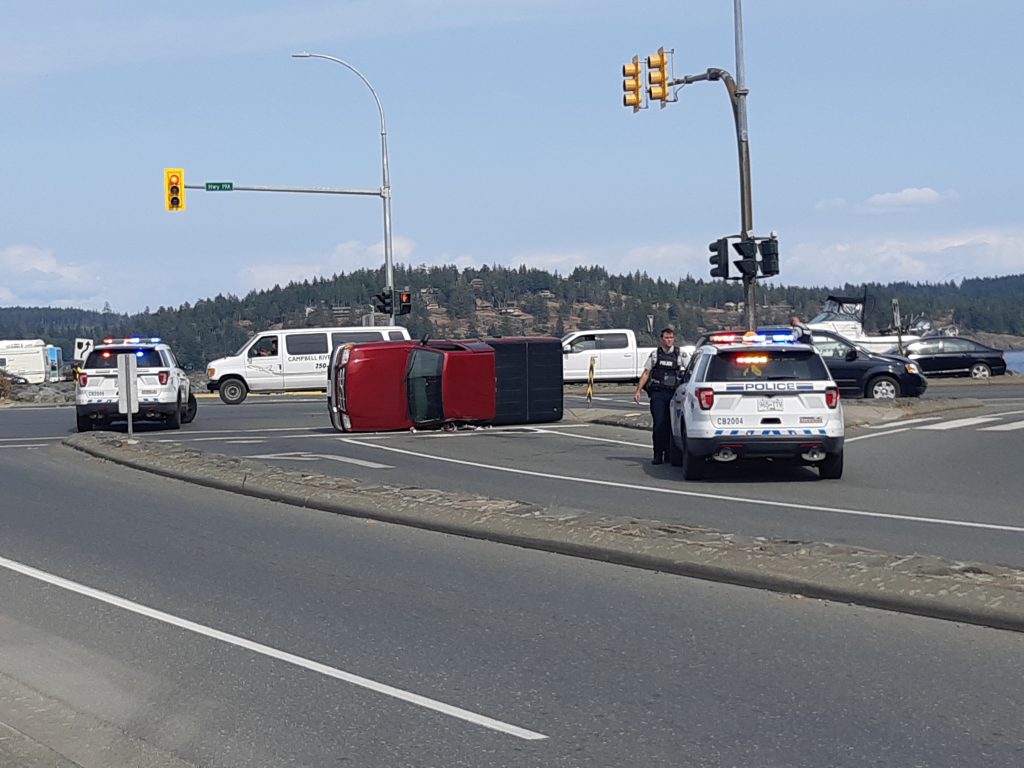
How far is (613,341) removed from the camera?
1735 inches

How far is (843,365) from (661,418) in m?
14.1

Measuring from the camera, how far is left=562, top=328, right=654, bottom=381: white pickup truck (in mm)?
43438

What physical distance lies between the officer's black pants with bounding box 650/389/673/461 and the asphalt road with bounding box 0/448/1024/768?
24.4 feet

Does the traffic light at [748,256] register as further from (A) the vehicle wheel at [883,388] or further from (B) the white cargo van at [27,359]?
(B) the white cargo van at [27,359]

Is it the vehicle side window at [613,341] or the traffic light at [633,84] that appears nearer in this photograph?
the traffic light at [633,84]

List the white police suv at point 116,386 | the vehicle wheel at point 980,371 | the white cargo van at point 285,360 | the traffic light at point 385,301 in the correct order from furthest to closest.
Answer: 1. the vehicle wheel at point 980,371
2. the traffic light at point 385,301
3. the white cargo van at point 285,360
4. the white police suv at point 116,386

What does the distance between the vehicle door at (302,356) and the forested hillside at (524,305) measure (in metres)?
61.2

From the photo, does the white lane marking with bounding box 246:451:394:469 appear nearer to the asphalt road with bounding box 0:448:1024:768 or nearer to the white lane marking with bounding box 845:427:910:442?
the asphalt road with bounding box 0:448:1024:768

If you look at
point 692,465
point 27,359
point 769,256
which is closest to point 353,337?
point 769,256

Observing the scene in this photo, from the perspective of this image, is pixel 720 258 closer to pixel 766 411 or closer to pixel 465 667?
pixel 766 411

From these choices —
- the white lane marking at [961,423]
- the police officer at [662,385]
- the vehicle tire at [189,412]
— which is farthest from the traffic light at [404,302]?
the police officer at [662,385]

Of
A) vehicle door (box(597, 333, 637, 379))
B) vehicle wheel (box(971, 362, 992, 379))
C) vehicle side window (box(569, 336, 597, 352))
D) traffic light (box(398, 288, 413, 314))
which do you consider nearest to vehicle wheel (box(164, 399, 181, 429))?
traffic light (box(398, 288, 413, 314))

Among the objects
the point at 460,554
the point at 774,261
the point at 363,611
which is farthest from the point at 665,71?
the point at 363,611

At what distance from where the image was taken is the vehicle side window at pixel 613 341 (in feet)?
144
